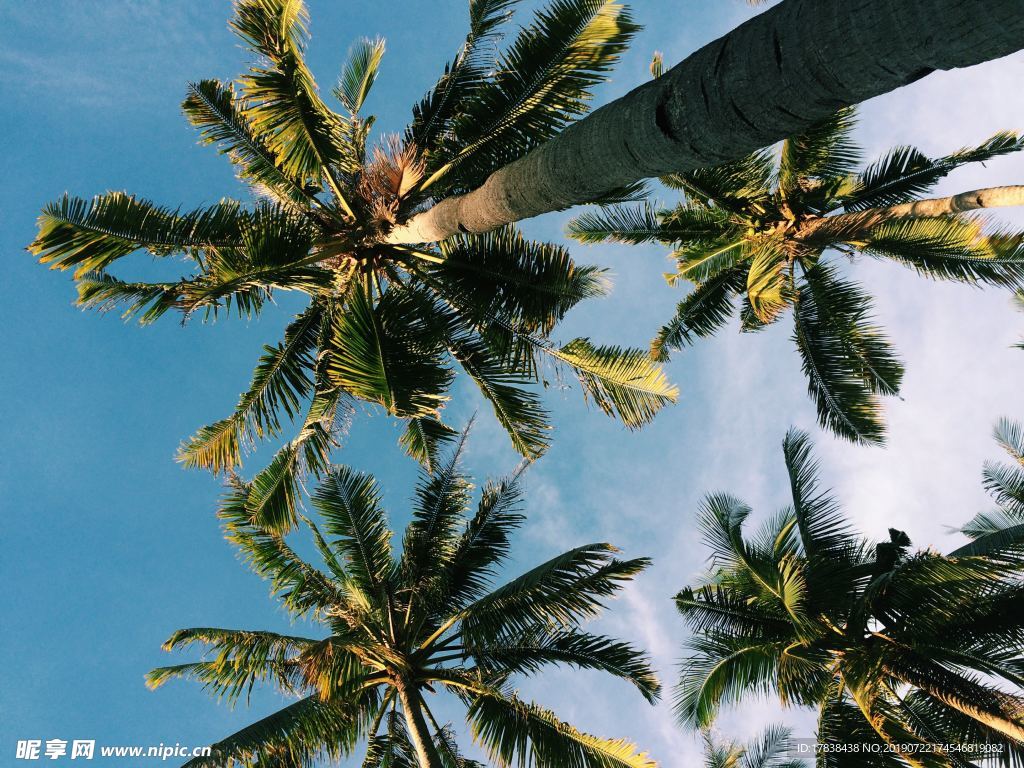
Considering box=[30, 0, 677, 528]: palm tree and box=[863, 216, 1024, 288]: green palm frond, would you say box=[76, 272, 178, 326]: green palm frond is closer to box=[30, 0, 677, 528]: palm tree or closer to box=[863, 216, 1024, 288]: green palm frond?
box=[30, 0, 677, 528]: palm tree

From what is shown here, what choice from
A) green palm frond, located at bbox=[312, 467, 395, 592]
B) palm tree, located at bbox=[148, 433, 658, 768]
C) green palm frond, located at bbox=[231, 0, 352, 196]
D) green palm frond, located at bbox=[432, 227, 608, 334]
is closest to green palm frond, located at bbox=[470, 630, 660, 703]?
palm tree, located at bbox=[148, 433, 658, 768]

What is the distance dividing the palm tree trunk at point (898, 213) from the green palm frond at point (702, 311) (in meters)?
1.71

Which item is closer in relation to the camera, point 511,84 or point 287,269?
point 287,269

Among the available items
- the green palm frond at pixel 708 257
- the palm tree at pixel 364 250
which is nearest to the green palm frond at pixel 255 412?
the palm tree at pixel 364 250

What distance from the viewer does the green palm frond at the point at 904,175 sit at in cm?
998

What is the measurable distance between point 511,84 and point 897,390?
7.65 m

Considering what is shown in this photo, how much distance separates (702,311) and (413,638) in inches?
282

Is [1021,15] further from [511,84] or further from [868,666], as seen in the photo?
[868,666]

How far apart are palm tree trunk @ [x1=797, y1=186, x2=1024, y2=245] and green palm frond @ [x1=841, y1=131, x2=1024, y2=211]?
103 centimetres

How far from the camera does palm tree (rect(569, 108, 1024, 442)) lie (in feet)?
30.5

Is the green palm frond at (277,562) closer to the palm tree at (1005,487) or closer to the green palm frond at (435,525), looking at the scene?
the green palm frond at (435,525)

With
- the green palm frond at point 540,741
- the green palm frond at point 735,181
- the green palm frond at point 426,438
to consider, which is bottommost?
the green palm frond at point 540,741

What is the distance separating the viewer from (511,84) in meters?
7.18

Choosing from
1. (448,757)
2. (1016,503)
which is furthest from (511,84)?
(1016,503)
